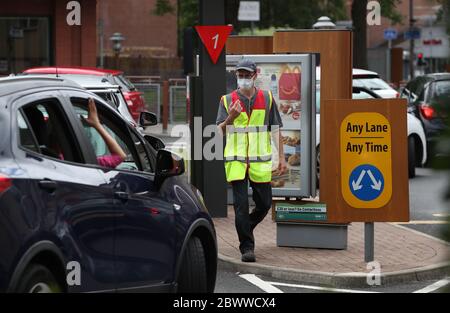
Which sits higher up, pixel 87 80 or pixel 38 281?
pixel 87 80

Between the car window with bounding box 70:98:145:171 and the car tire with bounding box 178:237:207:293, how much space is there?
2.06ft

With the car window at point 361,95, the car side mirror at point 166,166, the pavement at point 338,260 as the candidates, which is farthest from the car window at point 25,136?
the car window at point 361,95

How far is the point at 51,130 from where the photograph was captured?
5.57 m

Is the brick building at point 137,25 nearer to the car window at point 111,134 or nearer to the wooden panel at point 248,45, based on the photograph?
the wooden panel at point 248,45

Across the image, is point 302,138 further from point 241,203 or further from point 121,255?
point 121,255

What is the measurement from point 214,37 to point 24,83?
726cm

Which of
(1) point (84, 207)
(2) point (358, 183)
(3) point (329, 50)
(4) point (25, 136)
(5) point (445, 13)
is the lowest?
(2) point (358, 183)

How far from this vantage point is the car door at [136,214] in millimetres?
5773

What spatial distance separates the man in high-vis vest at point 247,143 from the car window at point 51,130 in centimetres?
400

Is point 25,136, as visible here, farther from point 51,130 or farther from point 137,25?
point 137,25

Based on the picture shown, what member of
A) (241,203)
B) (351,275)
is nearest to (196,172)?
(241,203)

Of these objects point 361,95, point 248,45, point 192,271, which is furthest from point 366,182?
point 361,95

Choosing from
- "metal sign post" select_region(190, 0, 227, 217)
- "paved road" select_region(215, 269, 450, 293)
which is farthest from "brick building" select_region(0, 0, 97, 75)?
"paved road" select_region(215, 269, 450, 293)

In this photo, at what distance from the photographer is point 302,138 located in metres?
11.4
